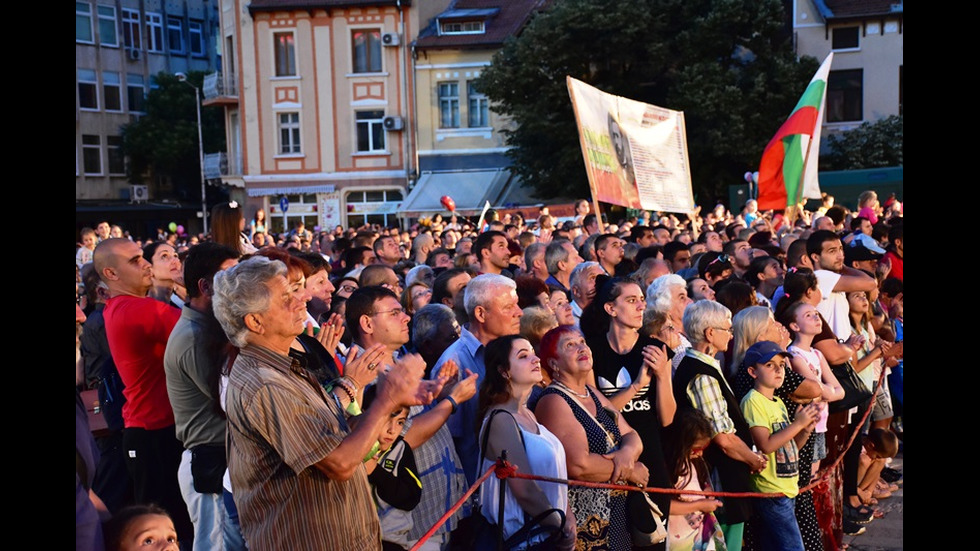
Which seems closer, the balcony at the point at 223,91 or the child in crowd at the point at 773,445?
the child in crowd at the point at 773,445

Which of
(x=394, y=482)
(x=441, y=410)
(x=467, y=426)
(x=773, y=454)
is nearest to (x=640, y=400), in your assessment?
(x=467, y=426)

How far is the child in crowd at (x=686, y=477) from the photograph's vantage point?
5578 millimetres

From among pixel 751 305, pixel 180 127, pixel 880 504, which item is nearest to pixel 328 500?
pixel 751 305

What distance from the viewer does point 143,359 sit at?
201 inches

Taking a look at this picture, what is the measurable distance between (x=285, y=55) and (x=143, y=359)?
123 feet

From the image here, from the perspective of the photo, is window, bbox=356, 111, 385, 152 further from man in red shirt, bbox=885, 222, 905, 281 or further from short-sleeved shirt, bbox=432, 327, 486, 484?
short-sleeved shirt, bbox=432, 327, 486, 484

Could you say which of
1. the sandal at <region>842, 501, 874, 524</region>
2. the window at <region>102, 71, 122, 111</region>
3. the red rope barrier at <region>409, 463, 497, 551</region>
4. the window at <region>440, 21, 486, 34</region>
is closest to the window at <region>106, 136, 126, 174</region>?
the window at <region>102, 71, 122, 111</region>

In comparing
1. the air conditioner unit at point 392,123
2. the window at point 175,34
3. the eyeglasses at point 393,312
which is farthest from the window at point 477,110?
the eyeglasses at point 393,312

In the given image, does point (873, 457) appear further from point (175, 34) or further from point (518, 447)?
point (175, 34)

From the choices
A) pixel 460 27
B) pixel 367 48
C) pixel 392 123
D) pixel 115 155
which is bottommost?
pixel 115 155

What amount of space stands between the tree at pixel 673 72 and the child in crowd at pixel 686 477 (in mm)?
26419

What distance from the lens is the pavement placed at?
24.0 ft

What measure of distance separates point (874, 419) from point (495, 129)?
32.4 meters

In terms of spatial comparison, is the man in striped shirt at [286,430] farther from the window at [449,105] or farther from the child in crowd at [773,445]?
the window at [449,105]
